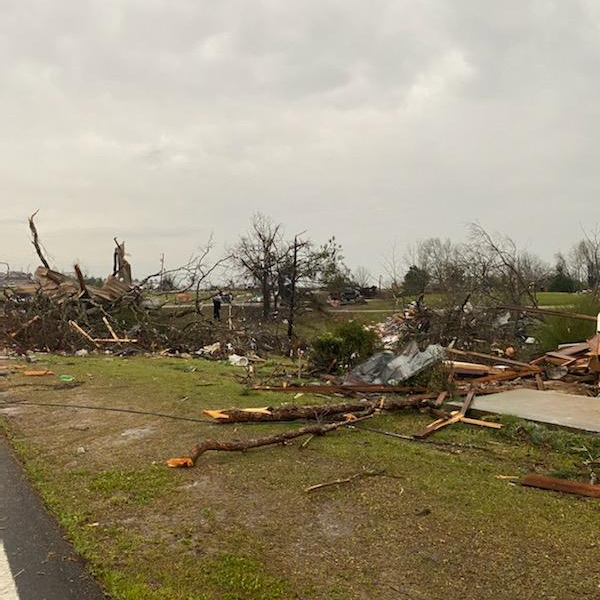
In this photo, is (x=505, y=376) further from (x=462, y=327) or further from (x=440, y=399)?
(x=462, y=327)

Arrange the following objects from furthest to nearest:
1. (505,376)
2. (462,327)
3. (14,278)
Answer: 1. (14,278)
2. (462,327)
3. (505,376)

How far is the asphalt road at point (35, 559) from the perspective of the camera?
2.47 m

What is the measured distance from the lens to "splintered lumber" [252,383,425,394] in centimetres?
710

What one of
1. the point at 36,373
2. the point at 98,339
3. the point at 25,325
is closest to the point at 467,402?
the point at 36,373

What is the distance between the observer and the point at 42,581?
256 cm

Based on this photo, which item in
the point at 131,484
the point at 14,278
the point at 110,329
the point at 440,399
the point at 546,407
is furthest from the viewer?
the point at 14,278

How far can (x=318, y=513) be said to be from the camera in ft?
11.2

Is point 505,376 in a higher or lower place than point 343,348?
lower

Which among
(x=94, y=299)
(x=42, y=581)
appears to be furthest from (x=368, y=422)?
(x=94, y=299)

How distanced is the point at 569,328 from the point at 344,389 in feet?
15.6

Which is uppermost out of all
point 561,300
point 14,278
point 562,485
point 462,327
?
point 14,278

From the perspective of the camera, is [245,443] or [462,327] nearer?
[245,443]

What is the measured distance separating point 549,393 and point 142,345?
1121 cm

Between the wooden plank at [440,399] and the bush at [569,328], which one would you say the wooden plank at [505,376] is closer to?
the wooden plank at [440,399]
